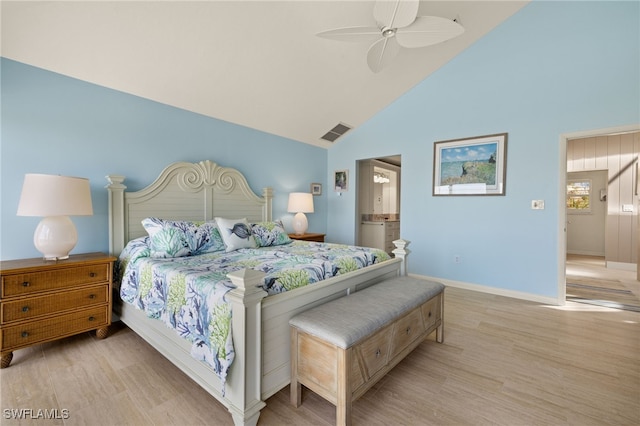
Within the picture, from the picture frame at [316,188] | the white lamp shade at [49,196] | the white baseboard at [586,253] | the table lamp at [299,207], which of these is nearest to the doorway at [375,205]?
the picture frame at [316,188]

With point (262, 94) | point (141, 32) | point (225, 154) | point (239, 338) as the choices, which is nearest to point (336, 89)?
point (262, 94)

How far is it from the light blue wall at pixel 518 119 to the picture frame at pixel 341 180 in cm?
108

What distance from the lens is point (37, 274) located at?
198 cm

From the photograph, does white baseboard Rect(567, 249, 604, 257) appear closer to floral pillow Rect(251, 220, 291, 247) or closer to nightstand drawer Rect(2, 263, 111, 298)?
floral pillow Rect(251, 220, 291, 247)

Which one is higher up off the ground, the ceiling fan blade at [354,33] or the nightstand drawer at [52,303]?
the ceiling fan blade at [354,33]

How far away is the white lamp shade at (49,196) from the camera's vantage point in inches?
78.5

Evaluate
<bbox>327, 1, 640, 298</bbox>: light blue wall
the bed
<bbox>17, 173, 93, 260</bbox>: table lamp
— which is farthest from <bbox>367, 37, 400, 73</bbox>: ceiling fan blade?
<bbox>17, 173, 93, 260</bbox>: table lamp

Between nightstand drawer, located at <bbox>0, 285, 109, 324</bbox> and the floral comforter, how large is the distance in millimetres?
178

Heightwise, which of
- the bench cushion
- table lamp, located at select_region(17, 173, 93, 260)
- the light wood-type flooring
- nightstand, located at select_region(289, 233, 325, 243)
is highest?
table lamp, located at select_region(17, 173, 93, 260)

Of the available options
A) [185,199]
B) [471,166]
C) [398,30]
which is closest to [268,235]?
[185,199]

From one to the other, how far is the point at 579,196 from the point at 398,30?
24.1ft

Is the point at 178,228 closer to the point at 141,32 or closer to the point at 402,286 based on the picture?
the point at 141,32

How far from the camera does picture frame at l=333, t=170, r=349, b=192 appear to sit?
200 inches

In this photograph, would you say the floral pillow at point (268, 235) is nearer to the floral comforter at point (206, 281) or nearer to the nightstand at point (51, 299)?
the floral comforter at point (206, 281)
